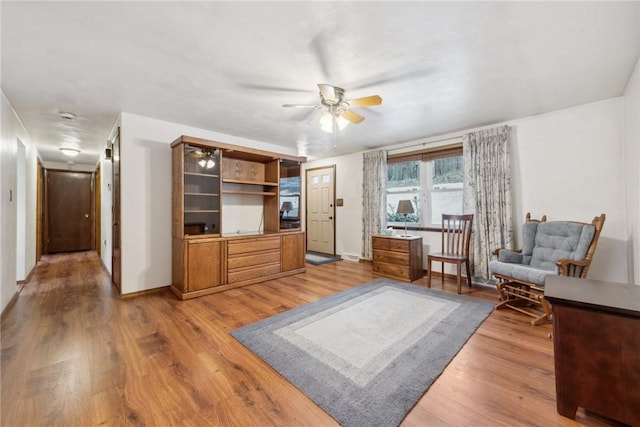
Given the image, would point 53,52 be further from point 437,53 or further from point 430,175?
point 430,175

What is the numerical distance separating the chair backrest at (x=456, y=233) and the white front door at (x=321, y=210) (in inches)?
105

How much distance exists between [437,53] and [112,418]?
131 inches

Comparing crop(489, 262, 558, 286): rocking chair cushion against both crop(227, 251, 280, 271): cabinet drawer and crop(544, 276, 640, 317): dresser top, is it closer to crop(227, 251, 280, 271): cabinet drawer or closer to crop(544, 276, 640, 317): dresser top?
crop(544, 276, 640, 317): dresser top

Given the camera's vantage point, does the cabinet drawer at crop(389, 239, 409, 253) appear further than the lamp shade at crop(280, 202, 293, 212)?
No

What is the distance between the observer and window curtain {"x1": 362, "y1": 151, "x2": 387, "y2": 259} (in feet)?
16.8

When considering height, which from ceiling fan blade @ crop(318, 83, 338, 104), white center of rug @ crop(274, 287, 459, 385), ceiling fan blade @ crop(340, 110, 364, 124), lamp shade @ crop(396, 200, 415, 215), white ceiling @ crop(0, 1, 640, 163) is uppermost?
white ceiling @ crop(0, 1, 640, 163)

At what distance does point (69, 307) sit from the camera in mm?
3080

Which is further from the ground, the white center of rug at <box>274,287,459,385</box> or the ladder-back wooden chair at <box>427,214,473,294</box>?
the ladder-back wooden chair at <box>427,214,473,294</box>

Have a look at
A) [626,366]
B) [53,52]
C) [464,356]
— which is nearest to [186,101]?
[53,52]

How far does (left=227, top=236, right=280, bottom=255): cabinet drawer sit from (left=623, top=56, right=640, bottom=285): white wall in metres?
4.26

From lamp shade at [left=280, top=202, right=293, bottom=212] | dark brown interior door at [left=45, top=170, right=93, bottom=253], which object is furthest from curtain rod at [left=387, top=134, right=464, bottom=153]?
dark brown interior door at [left=45, top=170, right=93, bottom=253]

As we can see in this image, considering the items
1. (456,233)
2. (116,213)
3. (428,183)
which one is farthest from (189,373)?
(428,183)

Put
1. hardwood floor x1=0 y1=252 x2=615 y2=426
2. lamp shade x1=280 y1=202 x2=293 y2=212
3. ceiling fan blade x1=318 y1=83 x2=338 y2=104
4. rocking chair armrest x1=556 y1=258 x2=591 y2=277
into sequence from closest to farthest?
1. hardwood floor x1=0 y1=252 x2=615 y2=426
2. ceiling fan blade x1=318 y1=83 x2=338 y2=104
3. rocking chair armrest x1=556 y1=258 x2=591 y2=277
4. lamp shade x1=280 y1=202 x2=293 y2=212

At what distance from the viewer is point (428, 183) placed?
4.64m
